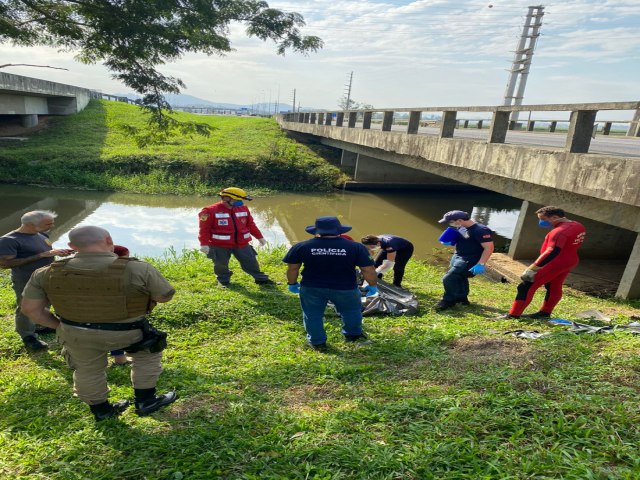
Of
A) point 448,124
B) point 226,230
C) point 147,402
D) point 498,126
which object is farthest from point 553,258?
point 448,124

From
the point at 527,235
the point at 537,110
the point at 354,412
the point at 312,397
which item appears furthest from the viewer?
the point at 527,235

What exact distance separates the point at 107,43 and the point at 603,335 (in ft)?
24.9

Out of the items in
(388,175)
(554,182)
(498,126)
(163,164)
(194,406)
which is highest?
(498,126)

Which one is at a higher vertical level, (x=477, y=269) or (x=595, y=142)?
(x=595, y=142)

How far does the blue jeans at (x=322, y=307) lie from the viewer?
167 inches

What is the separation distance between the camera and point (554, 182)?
6566mm

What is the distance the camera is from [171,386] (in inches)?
139

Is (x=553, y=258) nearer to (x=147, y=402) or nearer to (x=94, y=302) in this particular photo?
(x=147, y=402)

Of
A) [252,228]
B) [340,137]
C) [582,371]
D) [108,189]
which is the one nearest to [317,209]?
[340,137]

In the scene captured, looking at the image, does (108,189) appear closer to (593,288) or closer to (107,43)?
(107,43)

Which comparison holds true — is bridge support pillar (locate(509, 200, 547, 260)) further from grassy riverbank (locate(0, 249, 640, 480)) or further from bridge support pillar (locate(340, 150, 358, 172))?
bridge support pillar (locate(340, 150, 358, 172))

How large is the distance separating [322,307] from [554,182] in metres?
4.63

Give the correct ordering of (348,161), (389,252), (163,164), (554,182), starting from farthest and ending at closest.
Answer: (348,161) < (163,164) < (554,182) < (389,252)

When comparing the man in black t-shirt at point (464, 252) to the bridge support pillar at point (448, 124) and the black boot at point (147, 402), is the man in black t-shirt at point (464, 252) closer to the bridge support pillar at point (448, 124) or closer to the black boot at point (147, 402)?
the black boot at point (147, 402)
